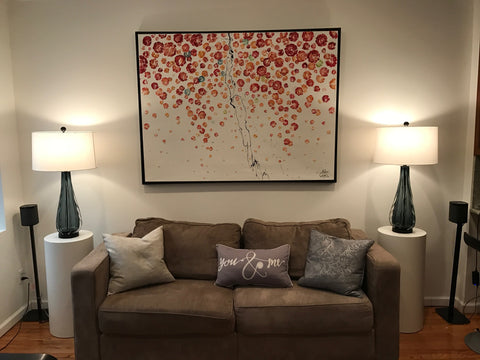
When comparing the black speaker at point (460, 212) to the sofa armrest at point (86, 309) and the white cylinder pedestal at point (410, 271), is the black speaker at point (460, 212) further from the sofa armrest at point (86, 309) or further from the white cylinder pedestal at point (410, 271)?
the sofa armrest at point (86, 309)

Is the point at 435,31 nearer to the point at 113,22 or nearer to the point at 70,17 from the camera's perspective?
the point at 113,22

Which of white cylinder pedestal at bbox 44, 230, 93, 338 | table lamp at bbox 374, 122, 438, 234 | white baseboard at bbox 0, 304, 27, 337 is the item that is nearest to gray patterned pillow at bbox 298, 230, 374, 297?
table lamp at bbox 374, 122, 438, 234

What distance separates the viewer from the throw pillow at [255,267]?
102 inches

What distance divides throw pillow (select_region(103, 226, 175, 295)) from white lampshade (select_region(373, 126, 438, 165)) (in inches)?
69.9

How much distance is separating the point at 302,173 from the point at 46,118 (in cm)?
212

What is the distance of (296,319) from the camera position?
7.68 ft

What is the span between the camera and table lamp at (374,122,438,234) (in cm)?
273

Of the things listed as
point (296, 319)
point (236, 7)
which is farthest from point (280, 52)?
point (296, 319)

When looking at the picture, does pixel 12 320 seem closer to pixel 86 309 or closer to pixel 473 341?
pixel 86 309

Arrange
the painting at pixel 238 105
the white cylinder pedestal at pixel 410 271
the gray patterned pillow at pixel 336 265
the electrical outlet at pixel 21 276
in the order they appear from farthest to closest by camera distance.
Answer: the electrical outlet at pixel 21 276 < the painting at pixel 238 105 < the white cylinder pedestal at pixel 410 271 < the gray patterned pillow at pixel 336 265

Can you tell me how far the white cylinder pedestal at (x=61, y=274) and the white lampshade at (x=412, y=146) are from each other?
91.5 inches

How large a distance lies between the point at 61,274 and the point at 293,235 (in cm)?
170

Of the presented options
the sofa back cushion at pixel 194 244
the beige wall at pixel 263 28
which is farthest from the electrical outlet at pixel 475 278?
the sofa back cushion at pixel 194 244

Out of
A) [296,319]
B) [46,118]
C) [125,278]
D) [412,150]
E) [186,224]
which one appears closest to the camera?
[296,319]
